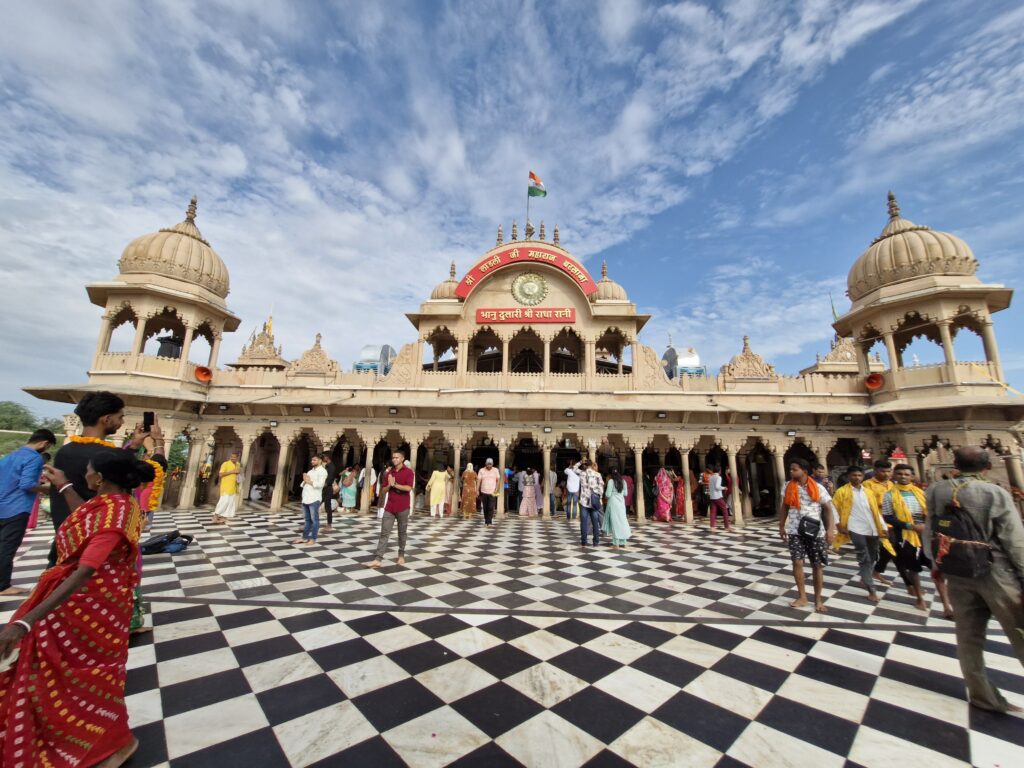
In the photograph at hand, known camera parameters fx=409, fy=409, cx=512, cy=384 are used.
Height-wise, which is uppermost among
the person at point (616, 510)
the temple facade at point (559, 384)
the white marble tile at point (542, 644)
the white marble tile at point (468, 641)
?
the temple facade at point (559, 384)

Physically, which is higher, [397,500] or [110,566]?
[110,566]

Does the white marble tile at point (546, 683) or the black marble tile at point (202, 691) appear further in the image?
the white marble tile at point (546, 683)

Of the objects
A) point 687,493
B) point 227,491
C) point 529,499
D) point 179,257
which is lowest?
point 529,499

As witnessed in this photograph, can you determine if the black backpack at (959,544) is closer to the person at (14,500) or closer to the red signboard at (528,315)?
the person at (14,500)

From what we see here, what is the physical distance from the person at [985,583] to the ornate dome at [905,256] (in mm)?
13606

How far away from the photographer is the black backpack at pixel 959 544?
291cm

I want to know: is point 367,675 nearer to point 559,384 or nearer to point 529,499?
point 529,499

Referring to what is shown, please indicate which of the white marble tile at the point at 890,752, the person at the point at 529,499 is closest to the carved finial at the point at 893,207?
the person at the point at 529,499

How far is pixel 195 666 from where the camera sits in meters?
3.20

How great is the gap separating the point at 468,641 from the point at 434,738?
136cm

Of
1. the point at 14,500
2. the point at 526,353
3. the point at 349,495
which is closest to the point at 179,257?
the point at 349,495

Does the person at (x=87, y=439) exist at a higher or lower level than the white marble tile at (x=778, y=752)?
higher

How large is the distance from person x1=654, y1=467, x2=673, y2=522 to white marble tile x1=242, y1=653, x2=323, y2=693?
12.0 metres

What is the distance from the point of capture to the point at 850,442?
14.6m
